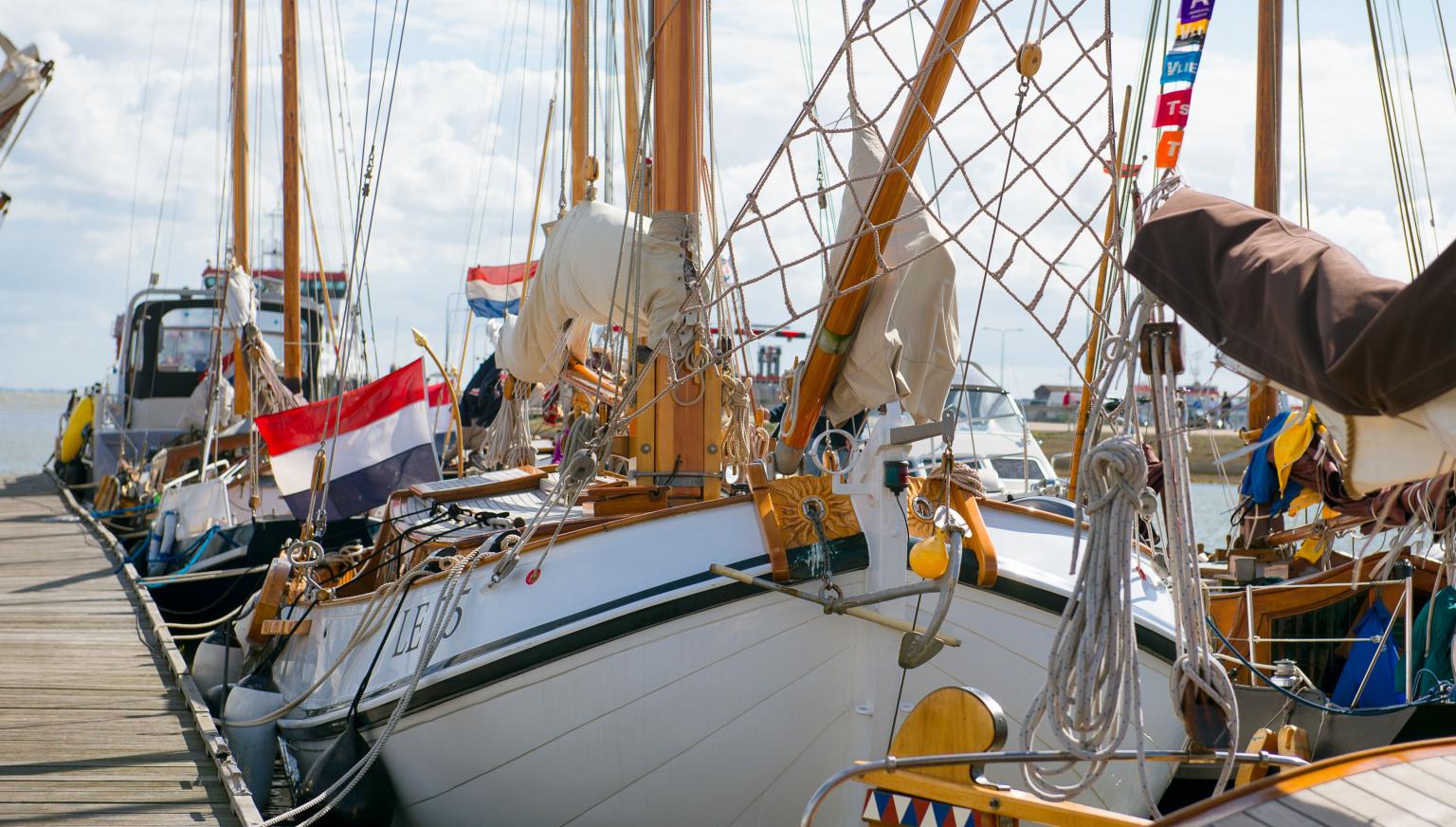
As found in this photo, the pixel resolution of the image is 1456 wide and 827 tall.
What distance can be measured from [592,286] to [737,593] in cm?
248

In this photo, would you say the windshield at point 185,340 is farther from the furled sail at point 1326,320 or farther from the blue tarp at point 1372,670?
the furled sail at point 1326,320

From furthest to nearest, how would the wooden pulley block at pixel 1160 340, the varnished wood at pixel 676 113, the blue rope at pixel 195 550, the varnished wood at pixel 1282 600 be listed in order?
1. the blue rope at pixel 195 550
2. the varnished wood at pixel 1282 600
3. the varnished wood at pixel 676 113
4. the wooden pulley block at pixel 1160 340

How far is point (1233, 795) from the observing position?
3.30 metres

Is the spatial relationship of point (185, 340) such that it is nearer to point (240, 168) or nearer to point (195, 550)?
point (240, 168)

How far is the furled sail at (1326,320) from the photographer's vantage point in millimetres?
3070

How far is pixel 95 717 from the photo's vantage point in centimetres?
716

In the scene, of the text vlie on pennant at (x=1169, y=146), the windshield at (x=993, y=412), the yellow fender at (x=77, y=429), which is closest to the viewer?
the text vlie on pennant at (x=1169, y=146)

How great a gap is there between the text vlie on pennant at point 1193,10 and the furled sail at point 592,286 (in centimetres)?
489

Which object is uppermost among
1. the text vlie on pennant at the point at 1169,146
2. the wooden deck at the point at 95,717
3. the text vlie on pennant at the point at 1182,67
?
the text vlie on pennant at the point at 1182,67

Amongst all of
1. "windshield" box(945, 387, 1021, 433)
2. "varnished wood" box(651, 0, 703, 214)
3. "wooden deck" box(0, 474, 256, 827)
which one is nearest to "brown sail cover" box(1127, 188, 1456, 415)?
"varnished wood" box(651, 0, 703, 214)

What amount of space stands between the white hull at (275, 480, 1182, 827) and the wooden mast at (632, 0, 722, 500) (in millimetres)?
926

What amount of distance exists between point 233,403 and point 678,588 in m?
15.0

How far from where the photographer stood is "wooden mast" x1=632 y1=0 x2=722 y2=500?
651 cm

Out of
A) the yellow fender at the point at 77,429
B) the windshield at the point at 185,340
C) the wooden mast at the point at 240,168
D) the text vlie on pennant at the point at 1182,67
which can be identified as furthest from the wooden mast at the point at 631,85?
the yellow fender at the point at 77,429
